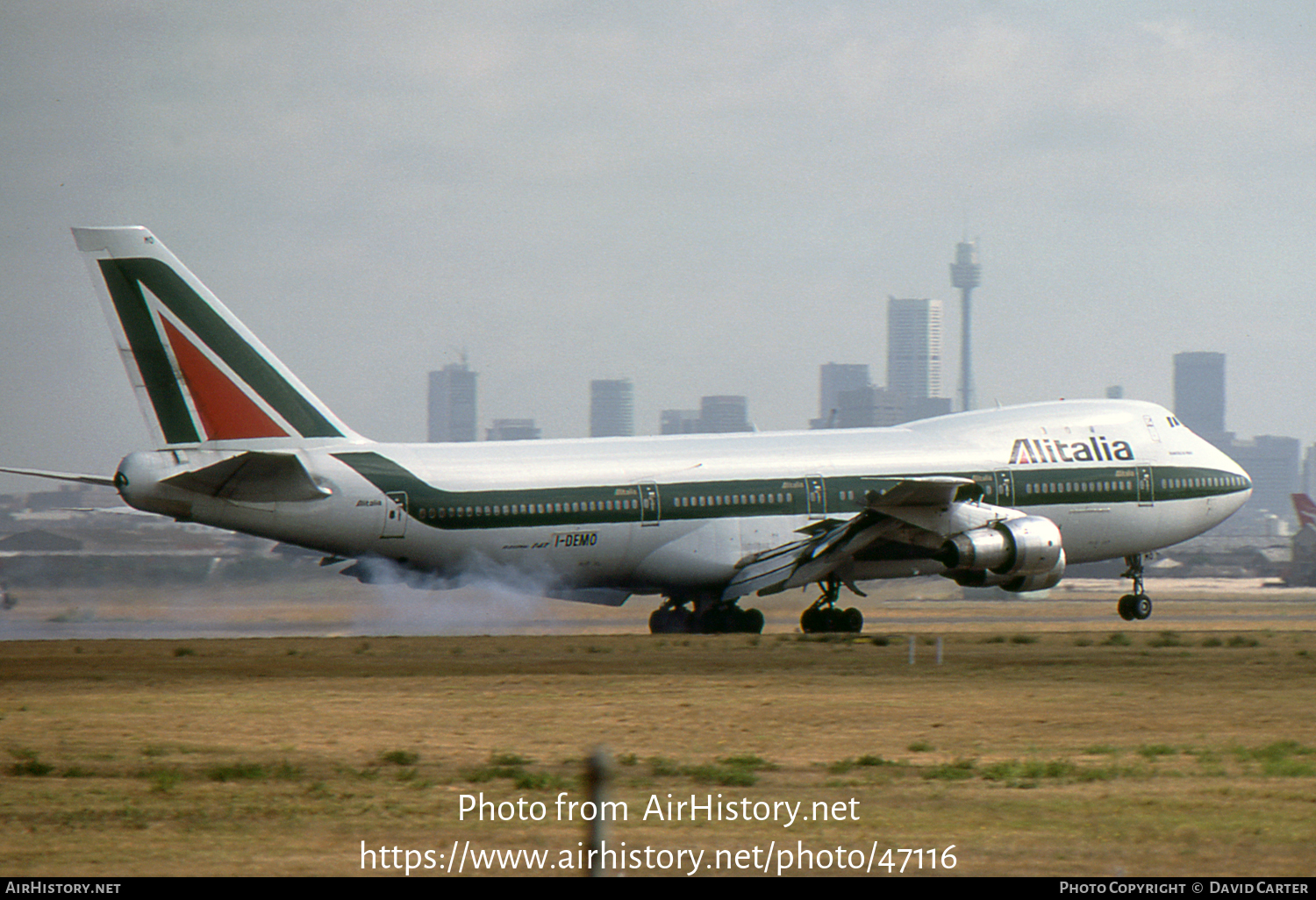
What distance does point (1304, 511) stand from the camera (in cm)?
12612

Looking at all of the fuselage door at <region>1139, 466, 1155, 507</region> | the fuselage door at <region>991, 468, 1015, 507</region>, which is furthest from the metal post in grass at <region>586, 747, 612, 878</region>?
the fuselage door at <region>1139, 466, 1155, 507</region>

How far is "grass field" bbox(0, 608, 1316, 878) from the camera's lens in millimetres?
14094

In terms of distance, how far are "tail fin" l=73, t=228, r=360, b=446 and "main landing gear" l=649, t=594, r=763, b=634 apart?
12.9 metres

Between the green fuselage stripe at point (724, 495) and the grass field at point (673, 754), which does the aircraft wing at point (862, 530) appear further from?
the grass field at point (673, 754)

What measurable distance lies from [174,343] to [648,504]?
12329 millimetres

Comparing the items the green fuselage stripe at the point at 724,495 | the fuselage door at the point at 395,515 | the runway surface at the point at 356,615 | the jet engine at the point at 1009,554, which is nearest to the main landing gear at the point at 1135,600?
the runway surface at the point at 356,615

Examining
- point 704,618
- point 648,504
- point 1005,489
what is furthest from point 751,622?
point 1005,489

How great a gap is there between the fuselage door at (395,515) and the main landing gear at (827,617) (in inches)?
444

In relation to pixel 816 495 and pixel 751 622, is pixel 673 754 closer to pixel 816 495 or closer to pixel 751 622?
pixel 816 495

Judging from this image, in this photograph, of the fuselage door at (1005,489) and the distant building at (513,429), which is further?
the distant building at (513,429)

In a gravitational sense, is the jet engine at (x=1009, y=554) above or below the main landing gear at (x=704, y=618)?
above

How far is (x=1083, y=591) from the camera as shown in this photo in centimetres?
11900

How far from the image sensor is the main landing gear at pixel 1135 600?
46.1 m
